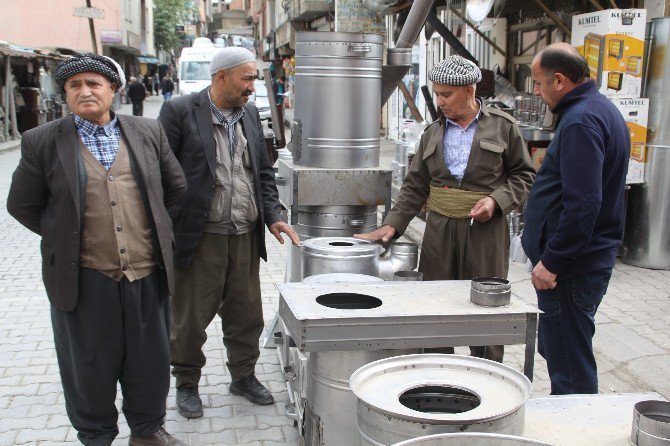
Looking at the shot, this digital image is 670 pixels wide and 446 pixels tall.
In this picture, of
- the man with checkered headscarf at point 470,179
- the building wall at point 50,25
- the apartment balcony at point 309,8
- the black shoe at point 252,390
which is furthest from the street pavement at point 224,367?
the building wall at point 50,25

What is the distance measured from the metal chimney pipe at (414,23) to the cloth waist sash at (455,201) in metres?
1.38

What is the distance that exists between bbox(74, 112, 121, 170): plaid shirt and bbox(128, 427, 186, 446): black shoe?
1350mm

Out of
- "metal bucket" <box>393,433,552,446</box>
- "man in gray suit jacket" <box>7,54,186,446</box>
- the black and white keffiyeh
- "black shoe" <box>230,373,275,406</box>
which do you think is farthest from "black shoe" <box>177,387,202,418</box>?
"metal bucket" <box>393,433,552,446</box>

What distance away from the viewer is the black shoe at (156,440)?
3.58 m

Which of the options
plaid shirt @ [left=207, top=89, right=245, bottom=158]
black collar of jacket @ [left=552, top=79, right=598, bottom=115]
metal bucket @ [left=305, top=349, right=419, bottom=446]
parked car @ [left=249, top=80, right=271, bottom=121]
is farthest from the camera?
parked car @ [left=249, top=80, right=271, bottom=121]

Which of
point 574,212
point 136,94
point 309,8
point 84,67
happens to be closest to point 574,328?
point 574,212

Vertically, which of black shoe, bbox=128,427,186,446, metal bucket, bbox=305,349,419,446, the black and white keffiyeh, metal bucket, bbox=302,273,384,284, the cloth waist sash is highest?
the black and white keffiyeh

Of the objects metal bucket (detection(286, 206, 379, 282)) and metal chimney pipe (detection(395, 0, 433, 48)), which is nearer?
metal bucket (detection(286, 206, 379, 282))

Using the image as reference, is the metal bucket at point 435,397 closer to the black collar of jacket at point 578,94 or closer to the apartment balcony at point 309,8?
the black collar of jacket at point 578,94

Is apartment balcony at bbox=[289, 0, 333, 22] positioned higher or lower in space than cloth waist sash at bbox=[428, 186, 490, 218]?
higher

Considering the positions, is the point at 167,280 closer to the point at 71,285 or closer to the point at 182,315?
the point at 71,285

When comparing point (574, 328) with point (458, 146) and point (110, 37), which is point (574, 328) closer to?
point (458, 146)

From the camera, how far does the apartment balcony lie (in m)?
24.6

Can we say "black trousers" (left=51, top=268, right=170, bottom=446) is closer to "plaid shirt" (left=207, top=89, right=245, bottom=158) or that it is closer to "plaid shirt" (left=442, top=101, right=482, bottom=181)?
"plaid shirt" (left=207, top=89, right=245, bottom=158)
